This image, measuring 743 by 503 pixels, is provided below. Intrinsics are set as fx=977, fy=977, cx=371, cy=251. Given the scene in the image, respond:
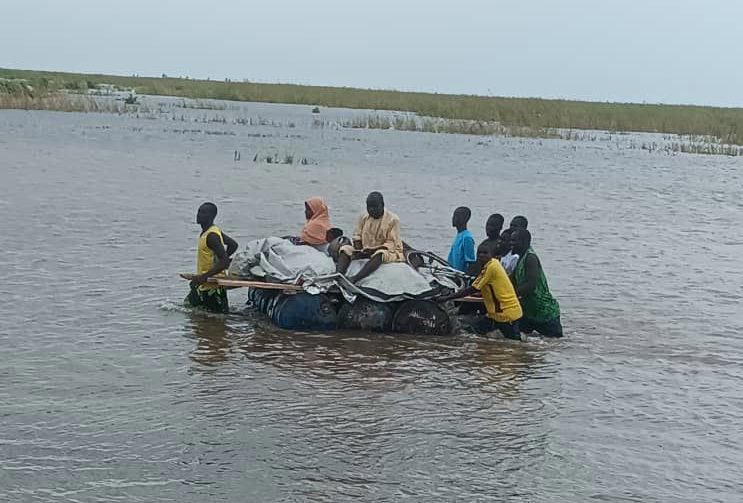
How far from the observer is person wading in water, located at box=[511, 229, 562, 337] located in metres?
10.2

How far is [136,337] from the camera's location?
1007cm

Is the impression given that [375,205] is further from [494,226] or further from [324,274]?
[494,226]

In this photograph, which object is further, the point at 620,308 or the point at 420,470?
the point at 620,308

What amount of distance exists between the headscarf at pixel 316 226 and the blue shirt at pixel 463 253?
1.53m

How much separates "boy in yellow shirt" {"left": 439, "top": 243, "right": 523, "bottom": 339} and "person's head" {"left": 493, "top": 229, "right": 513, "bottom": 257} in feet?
1.24

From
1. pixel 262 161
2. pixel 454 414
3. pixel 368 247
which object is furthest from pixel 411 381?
pixel 262 161

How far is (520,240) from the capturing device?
403 inches

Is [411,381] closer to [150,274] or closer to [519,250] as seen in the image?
[519,250]

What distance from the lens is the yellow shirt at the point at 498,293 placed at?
9852mm

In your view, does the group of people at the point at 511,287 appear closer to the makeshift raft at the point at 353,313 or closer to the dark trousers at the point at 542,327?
the dark trousers at the point at 542,327

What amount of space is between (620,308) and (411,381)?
493cm

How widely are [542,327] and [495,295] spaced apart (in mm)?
999

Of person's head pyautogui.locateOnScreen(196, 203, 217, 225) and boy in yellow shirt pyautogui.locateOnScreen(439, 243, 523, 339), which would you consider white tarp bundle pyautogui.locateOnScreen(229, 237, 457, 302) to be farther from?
person's head pyautogui.locateOnScreen(196, 203, 217, 225)

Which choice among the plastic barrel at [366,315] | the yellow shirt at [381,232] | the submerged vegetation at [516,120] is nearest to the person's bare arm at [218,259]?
the plastic barrel at [366,315]
